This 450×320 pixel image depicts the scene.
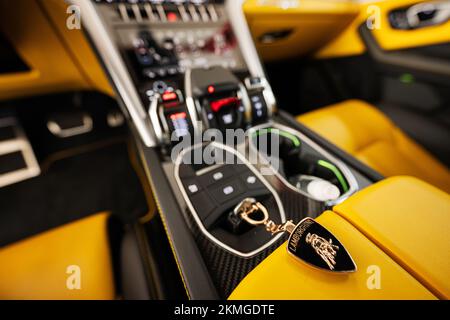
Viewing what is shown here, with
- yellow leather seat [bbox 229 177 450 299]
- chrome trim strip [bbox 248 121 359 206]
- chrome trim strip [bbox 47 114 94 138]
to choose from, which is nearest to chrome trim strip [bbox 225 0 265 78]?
chrome trim strip [bbox 248 121 359 206]

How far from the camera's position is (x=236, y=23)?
1.07 meters

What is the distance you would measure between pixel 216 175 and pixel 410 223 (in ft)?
1.61

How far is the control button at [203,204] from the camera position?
24.7 inches

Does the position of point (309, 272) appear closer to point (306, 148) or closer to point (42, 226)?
point (306, 148)

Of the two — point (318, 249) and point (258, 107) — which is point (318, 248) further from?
point (258, 107)

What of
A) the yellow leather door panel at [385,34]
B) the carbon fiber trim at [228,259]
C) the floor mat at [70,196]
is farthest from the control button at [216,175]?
the yellow leather door panel at [385,34]

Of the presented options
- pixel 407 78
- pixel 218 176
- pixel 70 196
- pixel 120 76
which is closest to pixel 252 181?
pixel 218 176

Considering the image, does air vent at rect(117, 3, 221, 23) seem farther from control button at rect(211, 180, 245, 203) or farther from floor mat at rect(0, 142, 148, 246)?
floor mat at rect(0, 142, 148, 246)

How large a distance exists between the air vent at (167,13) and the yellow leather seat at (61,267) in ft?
2.64

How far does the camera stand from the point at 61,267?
0.74 metres

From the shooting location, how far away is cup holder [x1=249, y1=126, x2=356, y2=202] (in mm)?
716

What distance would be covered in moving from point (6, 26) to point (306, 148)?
1392 millimetres

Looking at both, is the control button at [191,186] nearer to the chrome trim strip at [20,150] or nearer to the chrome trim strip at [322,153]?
the chrome trim strip at [322,153]
